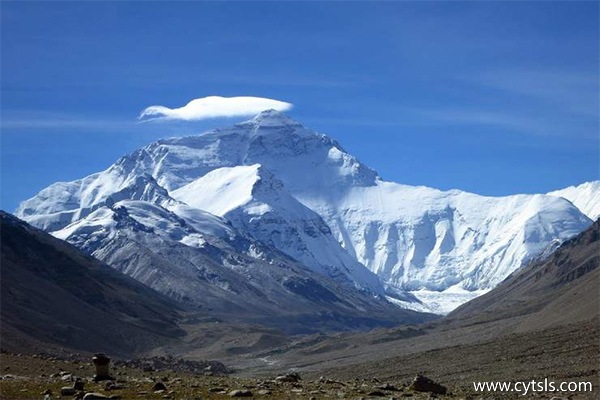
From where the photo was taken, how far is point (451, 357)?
14062 centimetres

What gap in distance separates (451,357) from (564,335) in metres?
15.6

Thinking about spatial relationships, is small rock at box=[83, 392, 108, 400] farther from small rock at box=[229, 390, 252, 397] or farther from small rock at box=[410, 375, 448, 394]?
small rock at box=[410, 375, 448, 394]

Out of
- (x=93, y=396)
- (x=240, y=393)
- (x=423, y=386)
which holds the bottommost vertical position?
(x=93, y=396)

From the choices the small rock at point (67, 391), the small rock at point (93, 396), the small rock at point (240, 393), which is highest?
the small rock at point (240, 393)

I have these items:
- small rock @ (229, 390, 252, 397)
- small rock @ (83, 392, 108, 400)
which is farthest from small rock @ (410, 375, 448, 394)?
small rock @ (83, 392, 108, 400)

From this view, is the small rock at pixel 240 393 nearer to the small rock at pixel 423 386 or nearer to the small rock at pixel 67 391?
the small rock at pixel 67 391

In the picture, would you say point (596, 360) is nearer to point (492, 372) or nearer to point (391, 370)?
point (492, 372)

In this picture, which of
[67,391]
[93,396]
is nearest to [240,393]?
[93,396]

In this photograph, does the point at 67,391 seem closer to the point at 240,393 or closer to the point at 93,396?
the point at 93,396

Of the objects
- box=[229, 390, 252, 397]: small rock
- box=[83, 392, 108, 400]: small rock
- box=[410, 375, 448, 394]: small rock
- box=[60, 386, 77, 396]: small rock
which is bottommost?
box=[83, 392, 108, 400]: small rock

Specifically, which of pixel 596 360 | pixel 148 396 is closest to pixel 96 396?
pixel 148 396

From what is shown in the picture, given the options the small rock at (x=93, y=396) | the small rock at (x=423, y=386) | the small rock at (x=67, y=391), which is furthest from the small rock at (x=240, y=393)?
the small rock at (x=423, y=386)

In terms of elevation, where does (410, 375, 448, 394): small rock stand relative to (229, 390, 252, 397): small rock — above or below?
above

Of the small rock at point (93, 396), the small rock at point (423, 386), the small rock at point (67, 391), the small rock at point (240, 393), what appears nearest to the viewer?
the small rock at point (93, 396)
